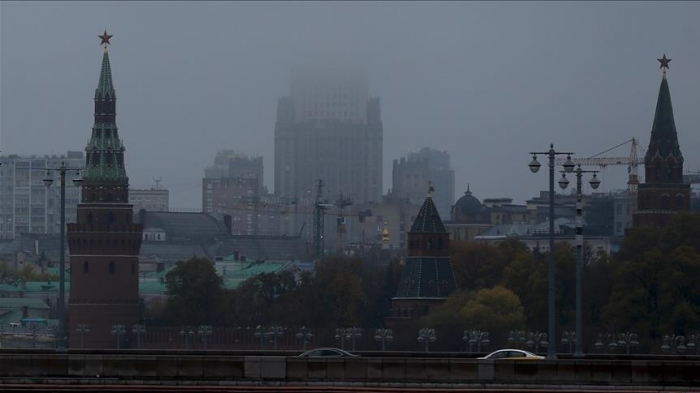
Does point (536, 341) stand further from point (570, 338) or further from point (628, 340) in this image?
point (628, 340)

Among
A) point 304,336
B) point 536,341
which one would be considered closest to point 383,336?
point 304,336

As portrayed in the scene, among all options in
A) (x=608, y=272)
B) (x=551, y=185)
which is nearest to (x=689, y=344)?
(x=608, y=272)

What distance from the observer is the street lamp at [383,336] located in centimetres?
18645

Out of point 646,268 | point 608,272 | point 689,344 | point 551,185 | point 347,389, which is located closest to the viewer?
point 347,389

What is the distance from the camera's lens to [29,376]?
85.2m

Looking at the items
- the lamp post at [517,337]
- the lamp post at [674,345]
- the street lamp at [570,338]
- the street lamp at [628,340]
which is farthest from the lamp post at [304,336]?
the lamp post at [674,345]

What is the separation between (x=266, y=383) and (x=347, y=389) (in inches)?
101

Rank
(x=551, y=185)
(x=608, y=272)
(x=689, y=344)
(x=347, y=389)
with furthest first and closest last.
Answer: (x=608, y=272)
(x=689, y=344)
(x=551, y=185)
(x=347, y=389)

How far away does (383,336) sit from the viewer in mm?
187875

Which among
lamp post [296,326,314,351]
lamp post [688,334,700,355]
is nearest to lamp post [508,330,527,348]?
lamp post [688,334,700,355]

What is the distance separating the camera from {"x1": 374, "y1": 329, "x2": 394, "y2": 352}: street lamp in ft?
612

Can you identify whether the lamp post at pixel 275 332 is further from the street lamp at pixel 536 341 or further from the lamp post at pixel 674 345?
the lamp post at pixel 674 345

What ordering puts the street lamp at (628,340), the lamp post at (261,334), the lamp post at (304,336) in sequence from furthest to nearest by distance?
the lamp post at (304,336) → the lamp post at (261,334) → the street lamp at (628,340)

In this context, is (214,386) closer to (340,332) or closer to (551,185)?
(551,185)
